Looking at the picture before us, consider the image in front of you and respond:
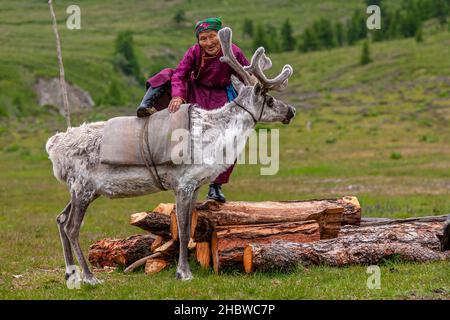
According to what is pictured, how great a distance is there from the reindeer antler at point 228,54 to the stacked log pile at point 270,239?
221 centimetres

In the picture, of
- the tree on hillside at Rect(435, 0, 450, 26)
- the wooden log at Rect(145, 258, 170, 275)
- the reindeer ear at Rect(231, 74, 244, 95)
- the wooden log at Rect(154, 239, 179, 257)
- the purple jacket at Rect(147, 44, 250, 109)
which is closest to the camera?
the reindeer ear at Rect(231, 74, 244, 95)

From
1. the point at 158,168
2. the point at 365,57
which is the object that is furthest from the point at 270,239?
the point at 365,57

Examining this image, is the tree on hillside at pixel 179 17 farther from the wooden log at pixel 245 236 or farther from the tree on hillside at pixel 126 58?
the wooden log at pixel 245 236

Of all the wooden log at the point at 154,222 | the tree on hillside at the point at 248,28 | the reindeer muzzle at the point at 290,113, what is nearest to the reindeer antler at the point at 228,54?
the reindeer muzzle at the point at 290,113

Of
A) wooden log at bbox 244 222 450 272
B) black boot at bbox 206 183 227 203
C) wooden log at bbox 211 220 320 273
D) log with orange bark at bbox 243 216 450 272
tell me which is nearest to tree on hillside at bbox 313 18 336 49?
log with orange bark at bbox 243 216 450 272

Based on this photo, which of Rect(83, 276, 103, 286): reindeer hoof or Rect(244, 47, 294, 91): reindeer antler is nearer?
Rect(83, 276, 103, 286): reindeer hoof

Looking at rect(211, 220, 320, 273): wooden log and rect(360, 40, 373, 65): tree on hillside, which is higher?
rect(211, 220, 320, 273): wooden log

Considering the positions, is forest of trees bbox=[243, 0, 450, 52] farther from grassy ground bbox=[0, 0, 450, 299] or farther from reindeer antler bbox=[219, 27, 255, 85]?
reindeer antler bbox=[219, 27, 255, 85]

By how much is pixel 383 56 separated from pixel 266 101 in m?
87.7

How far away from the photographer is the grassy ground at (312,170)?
1046cm

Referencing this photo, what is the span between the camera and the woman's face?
11.7 metres

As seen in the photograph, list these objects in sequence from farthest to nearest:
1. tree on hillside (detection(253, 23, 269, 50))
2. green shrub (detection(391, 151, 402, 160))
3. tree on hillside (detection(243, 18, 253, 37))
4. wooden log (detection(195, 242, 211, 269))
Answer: tree on hillside (detection(243, 18, 253, 37))
tree on hillside (detection(253, 23, 269, 50))
green shrub (detection(391, 151, 402, 160))
wooden log (detection(195, 242, 211, 269))

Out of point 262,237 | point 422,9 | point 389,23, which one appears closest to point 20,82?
point 389,23

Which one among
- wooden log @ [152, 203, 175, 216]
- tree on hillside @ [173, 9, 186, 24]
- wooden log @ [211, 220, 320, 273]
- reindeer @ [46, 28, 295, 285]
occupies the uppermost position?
reindeer @ [46, 28, 295, 285]
